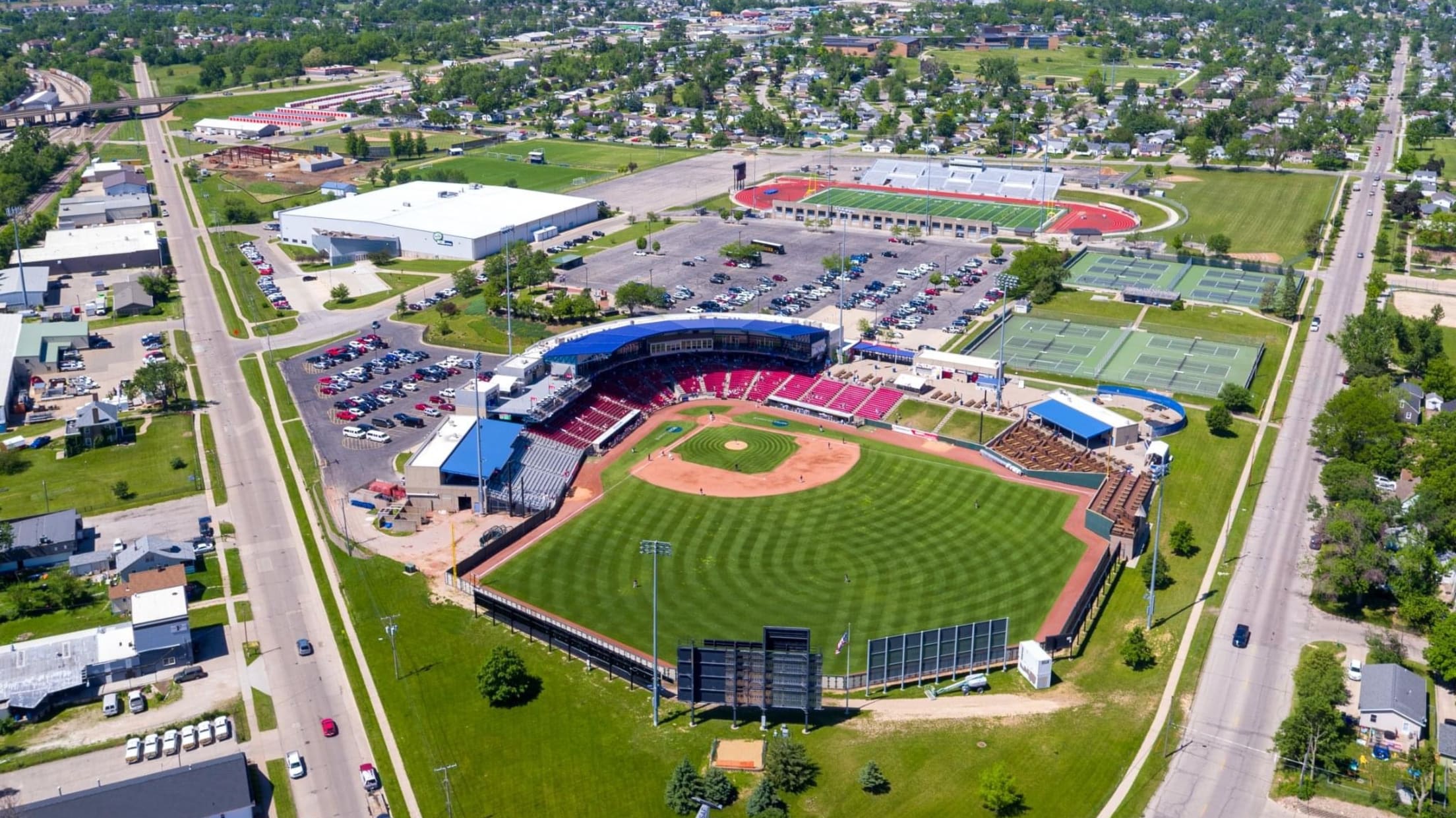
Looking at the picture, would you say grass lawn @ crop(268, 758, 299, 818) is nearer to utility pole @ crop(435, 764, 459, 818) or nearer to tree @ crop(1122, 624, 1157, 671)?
utility pole @ crop(435, 764, 459, 818)

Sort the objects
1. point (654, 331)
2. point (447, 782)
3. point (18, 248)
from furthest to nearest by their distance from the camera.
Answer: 1. point (18, 248)
2. point (654, 331)
3. point (447, 782)

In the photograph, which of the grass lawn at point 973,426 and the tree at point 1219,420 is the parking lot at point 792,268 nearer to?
the grass lawn at point 973,426

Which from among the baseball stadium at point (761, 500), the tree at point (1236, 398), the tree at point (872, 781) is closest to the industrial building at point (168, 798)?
the baseball stadium at point (761, 500)

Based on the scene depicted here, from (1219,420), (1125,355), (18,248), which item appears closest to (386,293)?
(18,248)

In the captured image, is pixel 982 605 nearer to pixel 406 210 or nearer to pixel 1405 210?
A: pixel 406 210

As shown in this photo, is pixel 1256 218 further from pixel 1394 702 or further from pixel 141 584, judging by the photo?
pixel 141 584
